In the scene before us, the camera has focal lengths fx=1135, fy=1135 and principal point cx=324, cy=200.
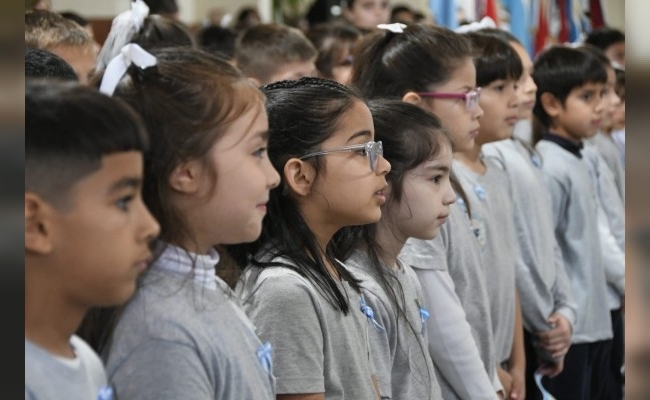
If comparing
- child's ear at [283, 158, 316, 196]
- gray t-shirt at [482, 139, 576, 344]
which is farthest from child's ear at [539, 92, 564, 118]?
child's ear at [283, 158, 316, 196]

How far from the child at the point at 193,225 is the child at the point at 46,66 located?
586 millimetres

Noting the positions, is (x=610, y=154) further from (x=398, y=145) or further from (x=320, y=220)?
(x=320, y=220)

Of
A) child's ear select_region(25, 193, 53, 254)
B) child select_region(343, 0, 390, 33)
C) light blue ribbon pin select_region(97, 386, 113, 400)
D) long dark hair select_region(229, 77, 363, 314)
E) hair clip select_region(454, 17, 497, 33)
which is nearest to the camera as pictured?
child's ear select_region(25, 193, 53, 254)

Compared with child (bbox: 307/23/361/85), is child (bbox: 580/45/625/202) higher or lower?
lower

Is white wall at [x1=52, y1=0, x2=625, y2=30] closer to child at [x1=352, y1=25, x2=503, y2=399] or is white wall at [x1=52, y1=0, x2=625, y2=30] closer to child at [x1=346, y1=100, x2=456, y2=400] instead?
child at [x1=352, y1=25, x2=503, y2=399]

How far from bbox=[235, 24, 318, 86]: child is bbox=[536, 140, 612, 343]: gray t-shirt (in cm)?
89

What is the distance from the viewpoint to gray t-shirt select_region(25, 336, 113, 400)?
43.7 inches

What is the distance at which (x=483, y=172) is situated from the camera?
2.96 metres

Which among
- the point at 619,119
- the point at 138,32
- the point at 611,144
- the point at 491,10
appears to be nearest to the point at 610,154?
the point at 611,144

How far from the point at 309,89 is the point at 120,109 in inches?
32.3

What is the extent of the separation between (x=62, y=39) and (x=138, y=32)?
22 centimetres

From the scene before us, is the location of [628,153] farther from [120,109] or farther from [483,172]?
[483,172]

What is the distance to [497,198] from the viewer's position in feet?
9.63

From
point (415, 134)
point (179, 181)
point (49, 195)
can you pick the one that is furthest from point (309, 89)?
point (49, 195)
